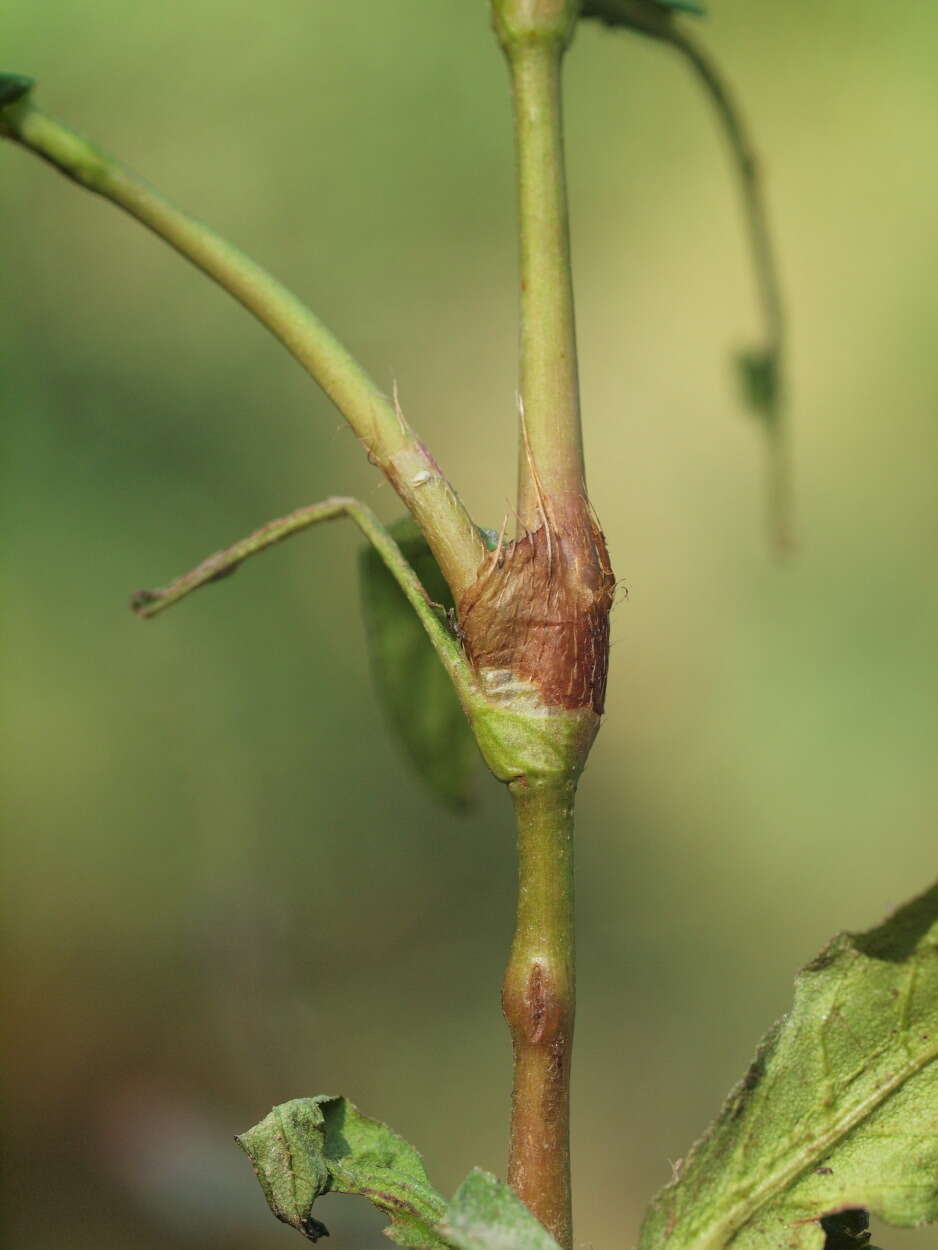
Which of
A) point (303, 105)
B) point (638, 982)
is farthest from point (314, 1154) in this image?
point (303, 105)

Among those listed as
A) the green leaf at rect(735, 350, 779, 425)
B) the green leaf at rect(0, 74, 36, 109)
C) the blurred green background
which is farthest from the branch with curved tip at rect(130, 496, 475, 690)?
the blurred green background

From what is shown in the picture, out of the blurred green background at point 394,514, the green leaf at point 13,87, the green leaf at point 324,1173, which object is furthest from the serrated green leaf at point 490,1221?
the blurred green background at point 394,514

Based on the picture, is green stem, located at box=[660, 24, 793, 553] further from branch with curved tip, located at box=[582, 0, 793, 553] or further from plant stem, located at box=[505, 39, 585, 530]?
plant stem, located at box=[505, 39, 585, 530]

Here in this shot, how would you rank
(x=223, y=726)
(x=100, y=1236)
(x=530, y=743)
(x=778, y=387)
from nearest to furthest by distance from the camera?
(x=530, y=743) → (x=778, y=387) → (x=100, y=1236) → (x=223, y=726)

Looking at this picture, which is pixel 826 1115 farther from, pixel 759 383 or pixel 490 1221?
pixel 759 383

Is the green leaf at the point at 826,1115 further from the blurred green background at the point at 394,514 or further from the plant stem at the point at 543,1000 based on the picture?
the blurred green background at the point at 394,514

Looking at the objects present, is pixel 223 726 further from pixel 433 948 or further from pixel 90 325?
pixel 90 325
